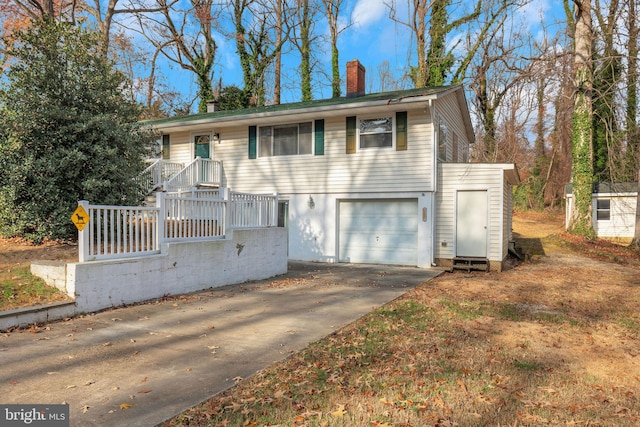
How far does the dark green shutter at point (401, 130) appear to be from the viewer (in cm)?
1230

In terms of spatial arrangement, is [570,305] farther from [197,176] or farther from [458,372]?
[197,176]

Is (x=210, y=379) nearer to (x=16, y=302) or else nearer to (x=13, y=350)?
(x=13, y=350)

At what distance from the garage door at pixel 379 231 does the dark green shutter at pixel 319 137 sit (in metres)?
1.84

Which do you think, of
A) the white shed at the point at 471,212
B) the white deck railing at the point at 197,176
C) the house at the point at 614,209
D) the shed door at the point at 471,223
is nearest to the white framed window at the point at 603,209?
the house at the point at 614,209

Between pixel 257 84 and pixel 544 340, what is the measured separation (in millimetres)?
27016

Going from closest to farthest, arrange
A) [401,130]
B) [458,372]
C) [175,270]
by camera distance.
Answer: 1. [458,372]
2. [175,270]
3. [401,130]

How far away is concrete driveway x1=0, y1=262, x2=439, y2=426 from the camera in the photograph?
3246mm

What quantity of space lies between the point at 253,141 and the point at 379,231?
17.6ft

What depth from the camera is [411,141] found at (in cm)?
1223

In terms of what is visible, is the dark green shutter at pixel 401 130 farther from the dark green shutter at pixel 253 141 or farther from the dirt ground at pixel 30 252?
the dirt ground at pixel 30 252

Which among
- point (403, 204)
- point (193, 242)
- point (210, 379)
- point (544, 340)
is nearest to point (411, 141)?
point (403, 204)

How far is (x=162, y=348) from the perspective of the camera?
459 centimetres

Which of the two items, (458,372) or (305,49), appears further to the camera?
(305,49)

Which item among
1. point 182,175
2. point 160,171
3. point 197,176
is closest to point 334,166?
point 197,176
